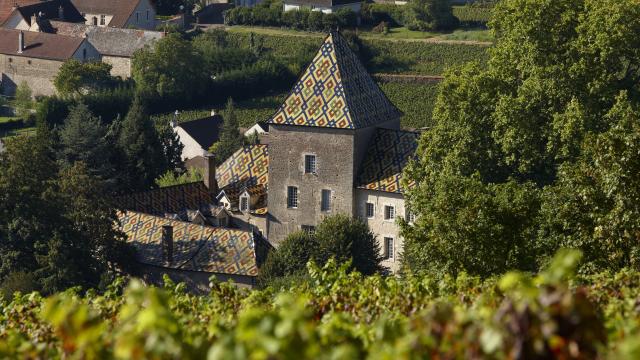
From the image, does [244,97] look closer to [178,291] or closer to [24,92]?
[24,92]

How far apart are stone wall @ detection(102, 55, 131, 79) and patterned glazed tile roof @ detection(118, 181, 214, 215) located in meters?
49.7

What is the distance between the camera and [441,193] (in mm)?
33375

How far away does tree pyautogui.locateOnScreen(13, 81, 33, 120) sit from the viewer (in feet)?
303

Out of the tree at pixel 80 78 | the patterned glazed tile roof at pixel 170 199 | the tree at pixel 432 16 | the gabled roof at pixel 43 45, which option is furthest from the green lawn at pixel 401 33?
the patterned glazed tile roof at pixel 170 199

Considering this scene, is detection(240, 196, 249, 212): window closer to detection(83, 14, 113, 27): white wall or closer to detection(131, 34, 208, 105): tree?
detection(131, 34, 208, 105): tree

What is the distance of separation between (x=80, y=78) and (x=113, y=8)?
29.0 metres

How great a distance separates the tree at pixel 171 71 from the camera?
9125 centimetres

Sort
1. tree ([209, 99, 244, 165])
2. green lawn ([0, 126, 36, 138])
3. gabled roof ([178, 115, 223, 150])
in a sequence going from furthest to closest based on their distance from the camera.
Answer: green lawn ([0, 126, 36, 138]) → gabled roof ([178, 115, 223, 150]) → tree ([209, 99, 244, 165])

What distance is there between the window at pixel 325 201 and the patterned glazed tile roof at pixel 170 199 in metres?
5.31

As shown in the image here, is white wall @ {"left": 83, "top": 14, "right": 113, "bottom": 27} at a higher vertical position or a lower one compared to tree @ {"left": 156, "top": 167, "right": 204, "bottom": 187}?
lower

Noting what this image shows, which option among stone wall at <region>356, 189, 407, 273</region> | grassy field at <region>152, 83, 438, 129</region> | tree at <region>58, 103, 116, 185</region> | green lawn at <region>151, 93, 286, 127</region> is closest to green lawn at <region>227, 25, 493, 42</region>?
grassy field at <region>152, 83, 438, 129</region>

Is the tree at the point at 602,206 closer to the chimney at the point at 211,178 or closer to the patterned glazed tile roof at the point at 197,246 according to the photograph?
the patterned glazed tile roof at the point at 197,246

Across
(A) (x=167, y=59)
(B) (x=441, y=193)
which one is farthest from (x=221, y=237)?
(A) (x=167, y=59)

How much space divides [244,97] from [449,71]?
4554 centimetres
